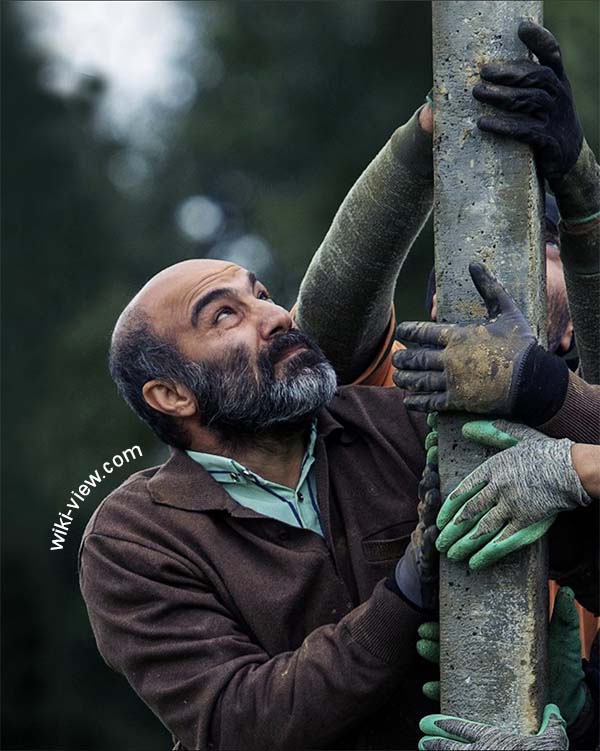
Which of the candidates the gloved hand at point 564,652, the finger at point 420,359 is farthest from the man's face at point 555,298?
the finger at point 420,359

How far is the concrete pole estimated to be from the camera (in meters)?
2.92

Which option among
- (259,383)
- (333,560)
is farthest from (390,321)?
(333,560)

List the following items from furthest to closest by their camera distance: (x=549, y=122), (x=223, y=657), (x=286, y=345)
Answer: (x=286, y=345) < (x=223, y=657) < (x=549, y=122)

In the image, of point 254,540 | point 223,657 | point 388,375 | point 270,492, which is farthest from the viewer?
point 388,375

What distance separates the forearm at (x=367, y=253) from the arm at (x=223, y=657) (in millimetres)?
946

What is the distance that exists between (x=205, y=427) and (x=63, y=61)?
1240 cm

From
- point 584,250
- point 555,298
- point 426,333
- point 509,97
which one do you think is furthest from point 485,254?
point 555,298

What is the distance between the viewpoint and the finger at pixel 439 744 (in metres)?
2.91

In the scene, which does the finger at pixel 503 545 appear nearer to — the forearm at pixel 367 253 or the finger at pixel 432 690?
the finger at pixel 432 690

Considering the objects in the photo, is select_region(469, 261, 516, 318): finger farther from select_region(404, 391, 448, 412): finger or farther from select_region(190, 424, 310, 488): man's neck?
select_region(190, 424, 310, 488): man's neck

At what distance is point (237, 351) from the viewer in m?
3.77

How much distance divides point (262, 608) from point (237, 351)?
709mm

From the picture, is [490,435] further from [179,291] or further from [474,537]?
[179,291]

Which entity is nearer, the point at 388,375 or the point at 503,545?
the point at 503,545
